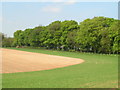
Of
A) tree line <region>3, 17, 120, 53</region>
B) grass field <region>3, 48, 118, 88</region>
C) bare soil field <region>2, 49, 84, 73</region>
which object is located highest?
tree line <region>3, 17, 120, 53</region>

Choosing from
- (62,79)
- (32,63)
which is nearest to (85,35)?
(32,63)

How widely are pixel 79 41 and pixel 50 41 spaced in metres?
17.7

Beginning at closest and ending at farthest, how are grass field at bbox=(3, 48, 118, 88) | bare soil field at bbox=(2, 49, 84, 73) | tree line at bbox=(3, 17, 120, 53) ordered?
grass field at bbox=(3, 48, 118, 88)
bare soil field at bbox=(2, 49, 84, 73)
tree line at bbox=(3, 17, 120, 53)

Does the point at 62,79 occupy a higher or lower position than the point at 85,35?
lower

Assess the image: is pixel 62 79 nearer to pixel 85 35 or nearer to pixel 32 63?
pixel 32 63

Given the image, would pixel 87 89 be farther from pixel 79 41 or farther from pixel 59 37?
pixel 59 37

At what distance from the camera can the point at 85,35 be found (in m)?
45.5

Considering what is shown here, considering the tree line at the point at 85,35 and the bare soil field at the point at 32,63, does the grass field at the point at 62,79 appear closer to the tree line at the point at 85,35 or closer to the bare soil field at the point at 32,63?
the bare soil field at the point at 32,63

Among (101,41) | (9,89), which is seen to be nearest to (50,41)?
(101,41)

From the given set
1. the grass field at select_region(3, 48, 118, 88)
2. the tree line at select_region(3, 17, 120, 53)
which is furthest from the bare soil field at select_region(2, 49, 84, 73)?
the tree line at select_region(3, 17, 120, 53)

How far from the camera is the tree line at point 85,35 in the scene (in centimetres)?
3975

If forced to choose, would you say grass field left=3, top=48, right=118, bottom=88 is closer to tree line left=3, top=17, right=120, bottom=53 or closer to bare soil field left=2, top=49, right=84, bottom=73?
bare soil field left=2, top=49, right=84, bottom=73

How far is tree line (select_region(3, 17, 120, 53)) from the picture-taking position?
39.8 m

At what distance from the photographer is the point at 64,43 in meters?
56.5
